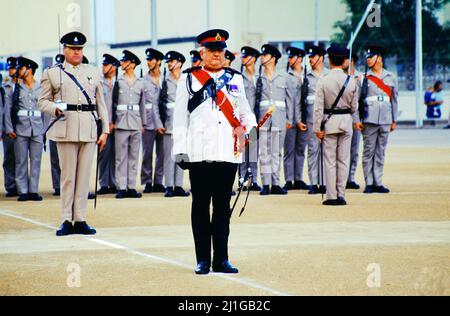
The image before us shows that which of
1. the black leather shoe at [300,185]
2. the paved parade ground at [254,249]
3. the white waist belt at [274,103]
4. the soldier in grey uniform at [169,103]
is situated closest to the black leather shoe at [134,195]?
the paved parade ground at [254,249]

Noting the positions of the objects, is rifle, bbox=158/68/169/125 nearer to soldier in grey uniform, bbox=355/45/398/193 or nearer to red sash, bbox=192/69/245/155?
soldier in grey uniform, bbox=355/45/398/193

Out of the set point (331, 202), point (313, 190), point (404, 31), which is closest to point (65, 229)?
point (331, 202)

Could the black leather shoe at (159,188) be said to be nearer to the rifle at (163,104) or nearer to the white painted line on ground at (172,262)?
the rifle at (163,104)

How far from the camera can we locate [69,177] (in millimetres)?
12586

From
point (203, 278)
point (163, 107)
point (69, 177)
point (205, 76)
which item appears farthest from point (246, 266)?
point (163, 107)

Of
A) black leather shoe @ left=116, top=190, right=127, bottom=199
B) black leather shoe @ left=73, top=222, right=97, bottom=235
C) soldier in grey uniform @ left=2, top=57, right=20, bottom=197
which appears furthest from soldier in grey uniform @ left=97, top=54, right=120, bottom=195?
black leather shoe @ left=73, top=222, right=97, bottom=235

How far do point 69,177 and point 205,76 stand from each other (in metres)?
3.26

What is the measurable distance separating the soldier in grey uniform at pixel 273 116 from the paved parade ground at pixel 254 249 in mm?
518

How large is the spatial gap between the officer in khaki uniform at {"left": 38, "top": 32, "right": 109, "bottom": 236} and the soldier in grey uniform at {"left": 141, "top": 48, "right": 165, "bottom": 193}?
17.8 feet

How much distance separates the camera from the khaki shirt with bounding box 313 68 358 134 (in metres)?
15.7

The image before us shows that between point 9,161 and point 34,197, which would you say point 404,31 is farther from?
point 34,197

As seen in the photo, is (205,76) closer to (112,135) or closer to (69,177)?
(69,177)

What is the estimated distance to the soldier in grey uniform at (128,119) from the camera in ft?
58.9
